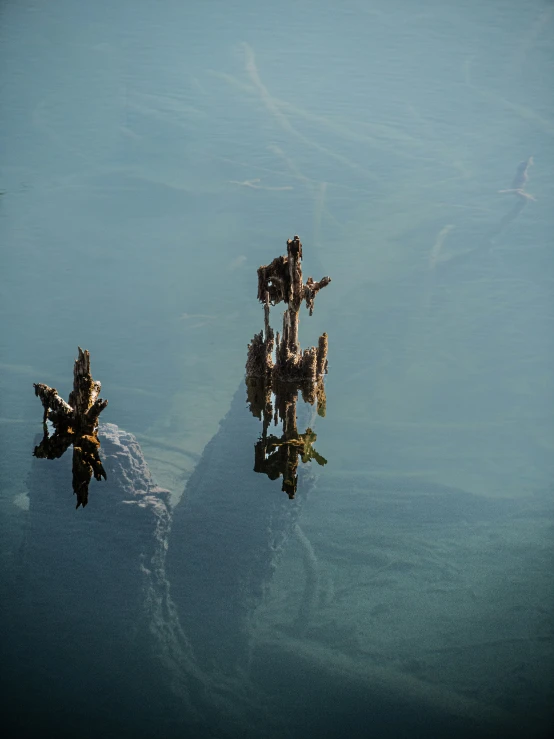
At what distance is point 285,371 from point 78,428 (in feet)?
7.00

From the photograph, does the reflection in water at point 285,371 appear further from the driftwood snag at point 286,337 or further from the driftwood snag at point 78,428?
the driftwood snag at point 78,428

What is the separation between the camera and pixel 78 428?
9016 millimetres

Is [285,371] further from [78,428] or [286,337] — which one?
[78,428]

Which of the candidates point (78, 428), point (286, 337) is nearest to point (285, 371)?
point (286, 337)

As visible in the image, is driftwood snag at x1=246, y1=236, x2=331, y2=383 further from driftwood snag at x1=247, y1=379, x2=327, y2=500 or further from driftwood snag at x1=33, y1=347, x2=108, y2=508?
driftwood snag at x1=33, y1=347, x2=108, y2=508

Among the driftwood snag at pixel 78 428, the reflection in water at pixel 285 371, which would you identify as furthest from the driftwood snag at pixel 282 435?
the driftwood snag at pixel 78 428

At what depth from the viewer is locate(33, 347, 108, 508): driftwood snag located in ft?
29.3

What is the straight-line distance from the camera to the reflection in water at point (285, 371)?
9031 mm

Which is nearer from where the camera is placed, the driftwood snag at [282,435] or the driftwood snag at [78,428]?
the driftwood snag at [78,428]

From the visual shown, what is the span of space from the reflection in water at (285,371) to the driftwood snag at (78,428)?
5.21 feet

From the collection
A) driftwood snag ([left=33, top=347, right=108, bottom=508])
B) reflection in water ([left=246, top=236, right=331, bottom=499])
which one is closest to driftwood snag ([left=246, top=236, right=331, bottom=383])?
reflection in water ([left=246, top=236, right=331, bottom=499])

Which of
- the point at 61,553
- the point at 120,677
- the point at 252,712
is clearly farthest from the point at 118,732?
the point at 61,553

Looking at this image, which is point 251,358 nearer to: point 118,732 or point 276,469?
point 276,469

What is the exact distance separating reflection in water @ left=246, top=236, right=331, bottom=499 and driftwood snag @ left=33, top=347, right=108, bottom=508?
5.21ft
